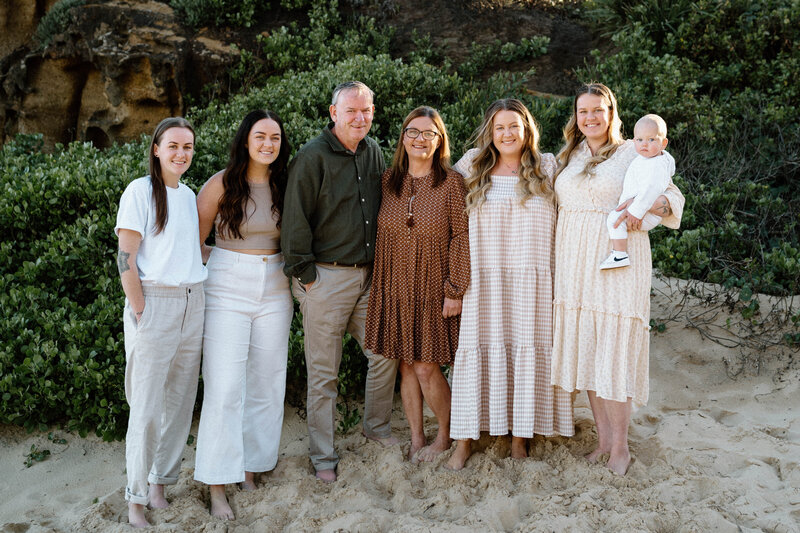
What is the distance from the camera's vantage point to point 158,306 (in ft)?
11.5

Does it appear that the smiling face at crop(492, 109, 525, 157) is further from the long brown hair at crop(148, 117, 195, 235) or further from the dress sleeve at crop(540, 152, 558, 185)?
the long brown hair at crop(148, 117, 195, 235)

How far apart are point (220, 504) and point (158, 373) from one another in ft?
2.80

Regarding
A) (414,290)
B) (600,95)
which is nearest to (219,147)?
(414,290)

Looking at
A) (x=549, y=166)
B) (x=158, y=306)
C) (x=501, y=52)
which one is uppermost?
(x=501, y=52)

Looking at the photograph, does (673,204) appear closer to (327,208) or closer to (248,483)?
(327,208)

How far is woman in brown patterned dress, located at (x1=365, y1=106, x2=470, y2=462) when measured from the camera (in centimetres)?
402

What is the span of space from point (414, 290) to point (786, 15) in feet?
19.5

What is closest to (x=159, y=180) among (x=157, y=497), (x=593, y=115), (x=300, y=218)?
(x=300, y=218)

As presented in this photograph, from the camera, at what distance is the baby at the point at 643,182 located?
3664 mm

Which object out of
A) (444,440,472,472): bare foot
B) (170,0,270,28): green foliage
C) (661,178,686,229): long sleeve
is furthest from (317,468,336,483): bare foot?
(170,0,270,28): green foliage

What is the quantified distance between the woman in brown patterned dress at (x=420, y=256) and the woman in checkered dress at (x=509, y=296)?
0.10 m

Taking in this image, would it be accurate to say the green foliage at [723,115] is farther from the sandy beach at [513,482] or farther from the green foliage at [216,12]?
the green foliage at [216,12]

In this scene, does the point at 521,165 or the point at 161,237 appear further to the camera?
the point at 521,165

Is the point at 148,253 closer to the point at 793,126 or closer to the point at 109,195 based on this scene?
the point at 109,195
